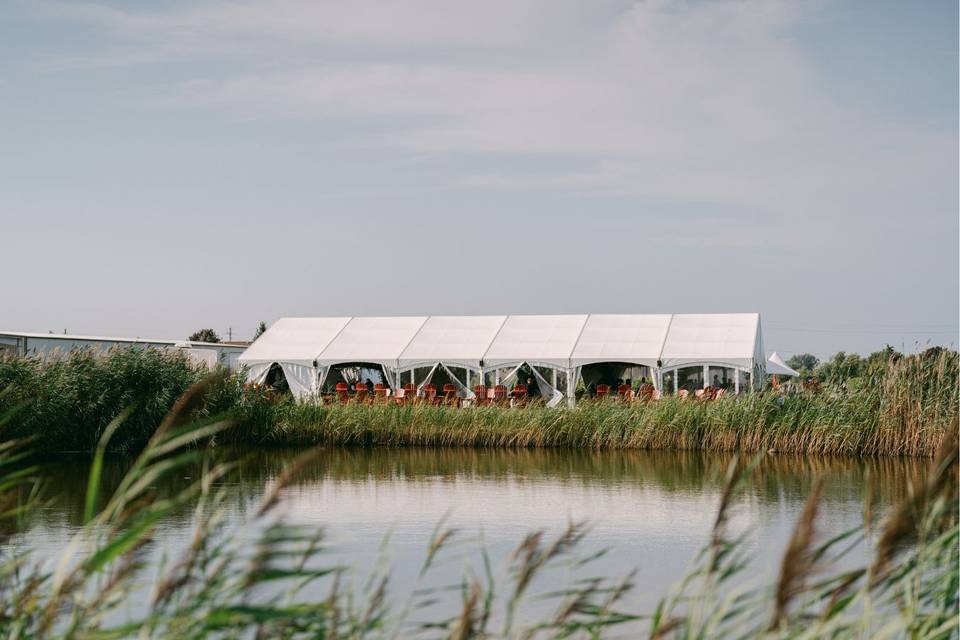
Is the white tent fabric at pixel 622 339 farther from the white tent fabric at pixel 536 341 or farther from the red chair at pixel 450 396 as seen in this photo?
the red chair at pixel 450 396

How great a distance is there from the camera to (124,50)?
18.3 meters

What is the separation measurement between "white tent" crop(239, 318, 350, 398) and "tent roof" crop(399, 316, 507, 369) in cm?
242

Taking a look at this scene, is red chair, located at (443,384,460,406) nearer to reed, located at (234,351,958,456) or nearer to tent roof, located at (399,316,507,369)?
tent roof, located at (399,316,507,369)

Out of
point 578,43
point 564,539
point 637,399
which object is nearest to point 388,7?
point 578,43

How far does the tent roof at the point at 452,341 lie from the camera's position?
29812mm

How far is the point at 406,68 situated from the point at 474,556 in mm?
13118

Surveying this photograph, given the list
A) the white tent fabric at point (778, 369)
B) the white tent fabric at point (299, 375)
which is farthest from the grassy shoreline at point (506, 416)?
the white tent fabric at point (778, 369)

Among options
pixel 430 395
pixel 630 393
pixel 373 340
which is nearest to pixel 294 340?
pixel 373 340

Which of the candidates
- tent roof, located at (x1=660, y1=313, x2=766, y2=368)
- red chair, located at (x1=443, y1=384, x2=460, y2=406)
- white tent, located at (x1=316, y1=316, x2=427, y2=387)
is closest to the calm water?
red chair, located at (x1=443, y1=384, x2=460, y2=406)

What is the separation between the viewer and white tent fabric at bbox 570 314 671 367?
28.8 meters

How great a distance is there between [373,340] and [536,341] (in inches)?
169

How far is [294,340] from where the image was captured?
3197 cm

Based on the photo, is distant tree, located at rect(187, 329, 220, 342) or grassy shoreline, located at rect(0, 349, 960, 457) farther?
distant tree, located at rect(187, 329, 220, 342)

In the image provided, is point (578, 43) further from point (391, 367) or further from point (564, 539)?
point (564, 539)
